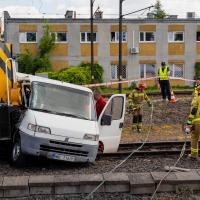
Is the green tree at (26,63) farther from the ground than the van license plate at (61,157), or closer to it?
farther from the ground

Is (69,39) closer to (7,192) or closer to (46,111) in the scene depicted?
(46,111)

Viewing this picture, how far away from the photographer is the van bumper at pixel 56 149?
35.0 feet

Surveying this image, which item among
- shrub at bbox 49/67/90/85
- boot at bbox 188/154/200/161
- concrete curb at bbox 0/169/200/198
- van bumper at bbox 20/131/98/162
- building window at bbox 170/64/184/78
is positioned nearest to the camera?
concrete curb at bbox 0/169/200/198

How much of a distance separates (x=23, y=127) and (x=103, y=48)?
110 feet

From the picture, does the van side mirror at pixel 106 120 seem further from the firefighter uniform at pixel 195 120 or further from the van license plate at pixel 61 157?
the firefighter uniform at pixel 195 120

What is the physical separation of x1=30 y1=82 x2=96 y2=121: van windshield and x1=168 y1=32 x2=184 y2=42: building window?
33216 millimetres

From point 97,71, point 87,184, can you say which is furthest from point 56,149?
point 97,71

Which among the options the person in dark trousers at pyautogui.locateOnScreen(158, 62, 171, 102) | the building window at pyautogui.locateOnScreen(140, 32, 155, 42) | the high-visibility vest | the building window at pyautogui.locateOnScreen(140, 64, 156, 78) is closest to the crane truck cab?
the person in dark trousers at pyautogui.locateOnScreen(158, 62, 171, 102)

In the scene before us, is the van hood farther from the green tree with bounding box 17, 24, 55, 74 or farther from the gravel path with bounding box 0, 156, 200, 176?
the green tree with bounding box 17, 24, 55, 74

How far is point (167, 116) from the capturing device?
21062mm

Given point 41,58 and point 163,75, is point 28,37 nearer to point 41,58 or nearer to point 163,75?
point 41,58

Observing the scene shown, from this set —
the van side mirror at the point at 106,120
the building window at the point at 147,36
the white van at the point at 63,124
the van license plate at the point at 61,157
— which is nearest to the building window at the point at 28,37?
the building window at the point at 147,36

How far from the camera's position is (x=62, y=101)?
11.7m

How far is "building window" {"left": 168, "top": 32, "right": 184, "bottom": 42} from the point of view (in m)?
44.4
